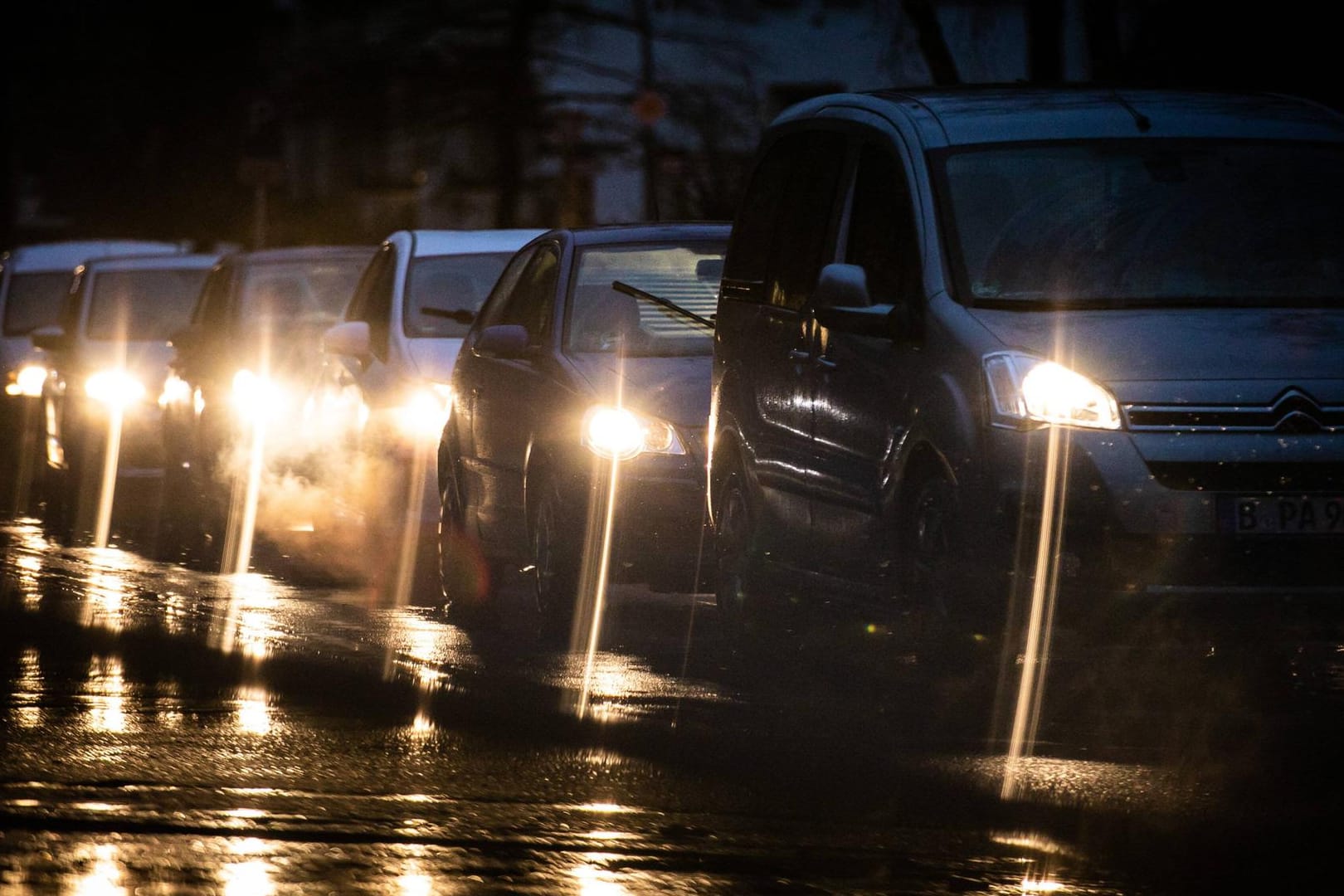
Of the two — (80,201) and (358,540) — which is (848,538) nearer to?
(358,540)

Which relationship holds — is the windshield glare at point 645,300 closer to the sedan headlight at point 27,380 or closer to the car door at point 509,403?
the car door at point 509,403

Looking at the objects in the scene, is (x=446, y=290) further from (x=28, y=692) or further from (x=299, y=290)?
(x=28, y=692)

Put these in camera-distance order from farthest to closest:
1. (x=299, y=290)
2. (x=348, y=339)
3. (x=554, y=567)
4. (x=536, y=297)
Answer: (x=299, y=290) → (x=348, y=339) → (x=536, y=297) → (x=554, y=567)

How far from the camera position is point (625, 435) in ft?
36.5

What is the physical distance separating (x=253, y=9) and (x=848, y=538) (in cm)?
5137

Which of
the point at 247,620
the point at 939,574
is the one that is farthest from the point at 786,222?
the point at 247,620

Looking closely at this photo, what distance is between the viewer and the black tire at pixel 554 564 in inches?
442

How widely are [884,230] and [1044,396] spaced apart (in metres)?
1.36

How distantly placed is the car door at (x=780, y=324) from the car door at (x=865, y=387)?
0.13 m

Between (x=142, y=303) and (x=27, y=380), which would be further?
(x=27, y=380)

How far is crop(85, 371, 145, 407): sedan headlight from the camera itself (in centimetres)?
2095

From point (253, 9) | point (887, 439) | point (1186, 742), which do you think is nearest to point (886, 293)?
point (887, 439)

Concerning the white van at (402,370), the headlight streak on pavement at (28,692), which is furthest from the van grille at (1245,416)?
the white van at (402,370)

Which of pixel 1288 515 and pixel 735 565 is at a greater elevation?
pixel 1288 515
